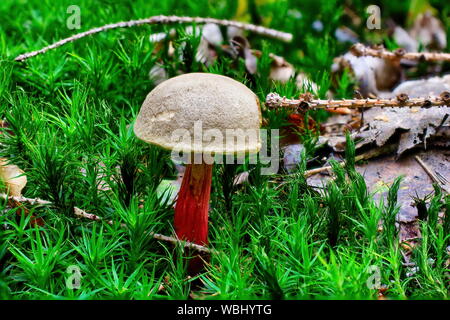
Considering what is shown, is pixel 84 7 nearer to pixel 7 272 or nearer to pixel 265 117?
pixel 265 117

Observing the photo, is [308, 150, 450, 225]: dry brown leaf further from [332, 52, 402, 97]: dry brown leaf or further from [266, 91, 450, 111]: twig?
[332, 52, 402, 97]: dry brown leaf

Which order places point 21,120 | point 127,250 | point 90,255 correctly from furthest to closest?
point 21,120 < point 127,250 < point 90,255

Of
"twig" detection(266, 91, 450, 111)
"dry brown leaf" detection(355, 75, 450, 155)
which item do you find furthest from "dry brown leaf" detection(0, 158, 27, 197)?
"dry brown leaf" detection(355, 75, 450, 155)

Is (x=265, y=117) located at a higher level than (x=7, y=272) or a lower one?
higher

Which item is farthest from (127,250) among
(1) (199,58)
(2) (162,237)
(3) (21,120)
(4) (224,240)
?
(1) (199,58)

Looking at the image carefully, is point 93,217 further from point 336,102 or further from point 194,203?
point 336,102

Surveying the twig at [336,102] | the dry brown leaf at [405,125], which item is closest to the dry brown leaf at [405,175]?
the dry brown leaf at [405,125]

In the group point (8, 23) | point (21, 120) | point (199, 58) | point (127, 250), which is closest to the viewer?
point (127, 250)

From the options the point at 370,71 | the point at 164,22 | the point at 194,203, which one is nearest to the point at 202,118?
the point at 194,203
